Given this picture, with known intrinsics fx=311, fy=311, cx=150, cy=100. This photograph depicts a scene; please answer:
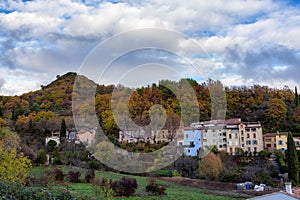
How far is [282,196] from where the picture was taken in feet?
24.2

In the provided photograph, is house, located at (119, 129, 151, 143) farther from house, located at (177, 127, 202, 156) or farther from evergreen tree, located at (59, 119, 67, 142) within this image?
evergreen tree, located at (59, 119, 67, 142)

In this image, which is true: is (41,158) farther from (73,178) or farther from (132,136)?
(132,136)

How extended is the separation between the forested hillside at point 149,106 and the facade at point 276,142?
3062 mm

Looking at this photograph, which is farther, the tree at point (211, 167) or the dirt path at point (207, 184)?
the tree at point (211, 167)

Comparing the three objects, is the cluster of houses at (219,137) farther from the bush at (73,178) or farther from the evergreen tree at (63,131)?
the bush at (73,178)

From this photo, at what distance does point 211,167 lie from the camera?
58.2ft

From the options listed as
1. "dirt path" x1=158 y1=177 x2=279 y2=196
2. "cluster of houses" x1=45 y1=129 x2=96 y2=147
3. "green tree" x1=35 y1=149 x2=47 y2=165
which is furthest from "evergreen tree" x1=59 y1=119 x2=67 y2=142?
"dirt path" x1=158 y1=177 x2=279 y2=196

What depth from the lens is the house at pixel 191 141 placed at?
23.1 m

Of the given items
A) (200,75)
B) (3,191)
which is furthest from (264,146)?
(3,191)

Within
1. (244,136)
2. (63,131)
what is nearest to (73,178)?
(63,131)

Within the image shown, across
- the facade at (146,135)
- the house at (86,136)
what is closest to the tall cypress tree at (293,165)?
the facade at (146,135)

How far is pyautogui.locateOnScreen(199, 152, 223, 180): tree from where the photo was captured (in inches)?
691

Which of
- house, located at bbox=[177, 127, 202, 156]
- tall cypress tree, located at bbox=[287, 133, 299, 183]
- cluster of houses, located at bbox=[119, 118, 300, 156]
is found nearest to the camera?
tall cypress tree, located at bbox=[287, 133, 299, 183]

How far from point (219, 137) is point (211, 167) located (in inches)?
288
